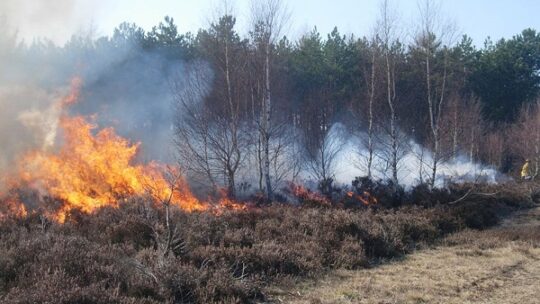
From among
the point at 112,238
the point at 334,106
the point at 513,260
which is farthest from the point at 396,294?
the point at 334,106

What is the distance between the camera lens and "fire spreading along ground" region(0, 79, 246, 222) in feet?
43.6

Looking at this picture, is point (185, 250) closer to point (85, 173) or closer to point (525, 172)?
point (85, 173)

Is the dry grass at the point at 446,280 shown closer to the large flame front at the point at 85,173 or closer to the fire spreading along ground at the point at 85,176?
the fire spreading along ground at the point at 85,176

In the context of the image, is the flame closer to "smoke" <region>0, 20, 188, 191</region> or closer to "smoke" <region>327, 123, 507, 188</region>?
"smoke" <region>0, 20, 188, 191</region>

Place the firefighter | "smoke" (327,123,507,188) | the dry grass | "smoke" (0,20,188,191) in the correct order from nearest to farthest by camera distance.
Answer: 1. the dry grass
2. "smoke" (0,20,188,191)
3. the firefighter
4. "smoke" (327,123,507,188)

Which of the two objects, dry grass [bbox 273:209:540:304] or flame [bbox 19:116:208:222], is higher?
flame [bbox 19:116:208:222]

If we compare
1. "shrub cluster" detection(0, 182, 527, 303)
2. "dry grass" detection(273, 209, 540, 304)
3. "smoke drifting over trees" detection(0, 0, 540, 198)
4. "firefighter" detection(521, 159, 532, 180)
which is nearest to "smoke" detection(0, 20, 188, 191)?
"smoke drifting over trees" detection(0, 0, 540, 198)

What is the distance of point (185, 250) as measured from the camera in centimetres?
859

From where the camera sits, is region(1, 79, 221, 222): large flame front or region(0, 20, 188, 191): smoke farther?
region(0, 20, 188, 191): smoke

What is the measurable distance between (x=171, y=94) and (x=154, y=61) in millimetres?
3822

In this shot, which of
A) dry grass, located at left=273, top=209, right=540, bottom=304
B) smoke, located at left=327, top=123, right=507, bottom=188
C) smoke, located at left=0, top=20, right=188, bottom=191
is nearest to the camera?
dry grass, located at left=273, top=209, right=540, bottom=304

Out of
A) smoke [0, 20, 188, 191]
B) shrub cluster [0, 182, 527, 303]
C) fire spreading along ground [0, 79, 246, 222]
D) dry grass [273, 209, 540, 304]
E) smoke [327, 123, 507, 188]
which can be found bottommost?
dry grass [273, 209, 540, 304]

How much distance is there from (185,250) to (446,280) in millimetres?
5106

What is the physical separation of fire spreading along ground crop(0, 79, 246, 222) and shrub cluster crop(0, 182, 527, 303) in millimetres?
1556
